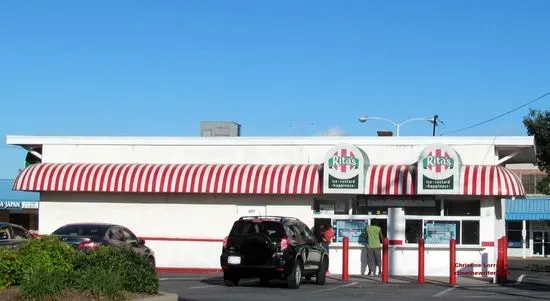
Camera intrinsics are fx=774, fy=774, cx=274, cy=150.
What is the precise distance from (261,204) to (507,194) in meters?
7.97

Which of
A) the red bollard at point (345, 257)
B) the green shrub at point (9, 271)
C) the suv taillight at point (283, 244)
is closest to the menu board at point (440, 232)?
the red bollard at point (345, 257)

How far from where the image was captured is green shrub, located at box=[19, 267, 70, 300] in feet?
35.1

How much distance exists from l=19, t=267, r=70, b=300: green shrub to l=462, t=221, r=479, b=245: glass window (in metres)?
16.4

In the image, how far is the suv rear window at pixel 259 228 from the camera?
1850 centimetres

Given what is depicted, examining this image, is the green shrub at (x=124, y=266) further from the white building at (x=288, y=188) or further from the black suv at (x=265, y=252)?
the white building at (x=288, y=188)

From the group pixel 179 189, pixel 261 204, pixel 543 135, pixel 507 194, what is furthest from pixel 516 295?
pixel 543 135

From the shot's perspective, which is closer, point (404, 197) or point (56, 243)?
point (56, 243)

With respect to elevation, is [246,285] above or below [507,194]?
below

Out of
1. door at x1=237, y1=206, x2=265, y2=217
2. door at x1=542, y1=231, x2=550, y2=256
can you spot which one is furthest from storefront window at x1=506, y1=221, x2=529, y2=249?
door at x1=237, y1=206, x2=265, y2=217

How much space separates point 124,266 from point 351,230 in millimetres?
14357

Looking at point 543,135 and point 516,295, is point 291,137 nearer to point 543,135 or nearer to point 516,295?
point 516,295

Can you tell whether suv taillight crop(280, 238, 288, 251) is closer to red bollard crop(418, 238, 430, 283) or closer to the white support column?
red bollard crop(418, 238, 430, 283)

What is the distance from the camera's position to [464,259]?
80.2ft

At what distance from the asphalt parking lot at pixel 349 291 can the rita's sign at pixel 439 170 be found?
342 cm
